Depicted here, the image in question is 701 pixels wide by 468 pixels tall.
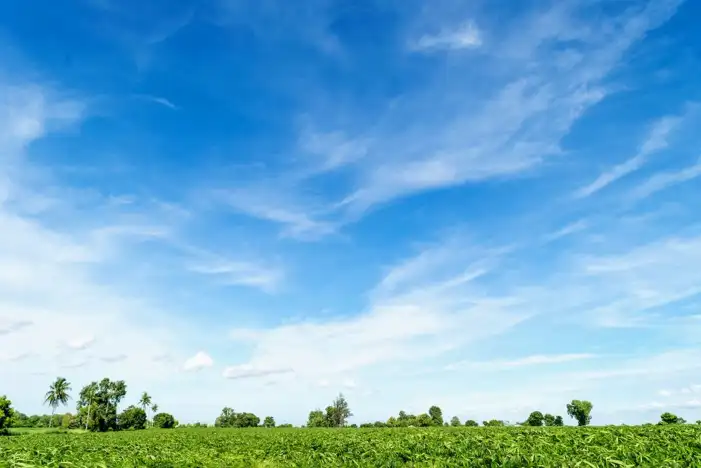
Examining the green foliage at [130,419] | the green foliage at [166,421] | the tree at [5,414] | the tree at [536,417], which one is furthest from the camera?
the green foliage at [166,421]

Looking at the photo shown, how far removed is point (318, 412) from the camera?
155 meters

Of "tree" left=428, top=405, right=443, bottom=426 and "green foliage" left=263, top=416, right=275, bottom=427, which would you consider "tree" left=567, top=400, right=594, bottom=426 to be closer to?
"tree" left=428, top=405, right=443, bottom=426

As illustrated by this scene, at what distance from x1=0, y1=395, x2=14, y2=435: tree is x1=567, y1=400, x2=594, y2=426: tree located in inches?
5486

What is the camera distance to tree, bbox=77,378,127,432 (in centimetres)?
12494

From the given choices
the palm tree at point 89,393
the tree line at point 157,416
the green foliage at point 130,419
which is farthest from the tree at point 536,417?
the palm tree at point 89,393

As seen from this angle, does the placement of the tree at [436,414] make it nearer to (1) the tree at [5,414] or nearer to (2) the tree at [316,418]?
(2) the tree at [316,418]

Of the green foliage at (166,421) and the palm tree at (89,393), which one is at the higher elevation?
the palm tree at (89,393)

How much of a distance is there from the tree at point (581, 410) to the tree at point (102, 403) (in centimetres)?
13669

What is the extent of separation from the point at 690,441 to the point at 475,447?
7704 millimetres

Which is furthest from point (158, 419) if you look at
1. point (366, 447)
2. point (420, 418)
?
point (366, 447)

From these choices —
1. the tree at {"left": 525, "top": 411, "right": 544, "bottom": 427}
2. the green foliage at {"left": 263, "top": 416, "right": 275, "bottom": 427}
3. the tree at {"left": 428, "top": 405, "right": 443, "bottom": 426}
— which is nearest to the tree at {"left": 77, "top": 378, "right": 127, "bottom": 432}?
the green foliage at {"left": 263, "top": 416, "right": 275, "bottom": 427}

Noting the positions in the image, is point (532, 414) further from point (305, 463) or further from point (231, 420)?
point (305, 463)

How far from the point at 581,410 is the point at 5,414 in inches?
5577

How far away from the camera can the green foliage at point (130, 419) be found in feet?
427
